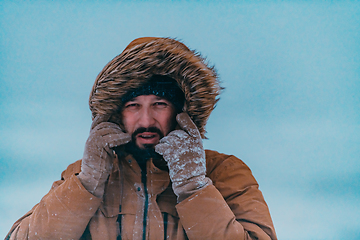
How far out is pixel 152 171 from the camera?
935 mm

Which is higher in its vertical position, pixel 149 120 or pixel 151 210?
pixel 149 120

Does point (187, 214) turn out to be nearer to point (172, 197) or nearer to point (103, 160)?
point (172, 197)

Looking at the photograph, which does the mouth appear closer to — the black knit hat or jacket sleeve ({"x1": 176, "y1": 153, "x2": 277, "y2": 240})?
the black knit hat

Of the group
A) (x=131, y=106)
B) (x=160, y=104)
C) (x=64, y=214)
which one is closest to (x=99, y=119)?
(x=131, y=106)

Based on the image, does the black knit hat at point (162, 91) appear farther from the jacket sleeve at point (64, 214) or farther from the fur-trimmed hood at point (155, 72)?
the jacket sleeve at point (64, 214)

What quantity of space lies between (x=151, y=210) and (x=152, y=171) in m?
0.14

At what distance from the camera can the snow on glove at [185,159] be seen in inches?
32.4

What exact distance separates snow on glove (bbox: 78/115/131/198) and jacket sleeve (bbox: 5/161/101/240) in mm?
29

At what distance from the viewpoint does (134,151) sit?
945mm

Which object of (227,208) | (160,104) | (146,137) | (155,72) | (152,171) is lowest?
(227,208)

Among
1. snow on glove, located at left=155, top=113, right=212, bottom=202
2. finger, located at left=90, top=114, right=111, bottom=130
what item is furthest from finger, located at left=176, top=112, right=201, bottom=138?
finger, located at left=90, top=114, right=111, bottom=130

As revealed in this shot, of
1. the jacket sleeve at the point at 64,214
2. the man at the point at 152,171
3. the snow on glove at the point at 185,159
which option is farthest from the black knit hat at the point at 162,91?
the jacket sleeve at the point at 64,214

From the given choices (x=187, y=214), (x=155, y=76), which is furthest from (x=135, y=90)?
(x=187, y=214)

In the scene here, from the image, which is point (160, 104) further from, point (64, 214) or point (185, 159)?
point (64, 214)
